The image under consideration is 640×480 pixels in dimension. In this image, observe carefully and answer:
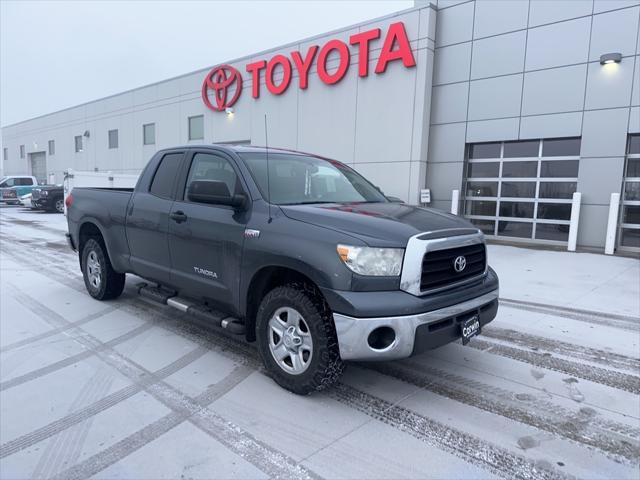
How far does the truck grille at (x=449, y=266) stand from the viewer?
3206 mm

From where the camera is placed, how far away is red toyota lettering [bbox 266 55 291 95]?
17.4m

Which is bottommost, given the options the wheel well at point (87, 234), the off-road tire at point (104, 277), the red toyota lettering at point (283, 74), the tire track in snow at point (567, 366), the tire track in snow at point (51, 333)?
the tire track in snow at point (51, 333)

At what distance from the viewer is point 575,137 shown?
40.0 feet

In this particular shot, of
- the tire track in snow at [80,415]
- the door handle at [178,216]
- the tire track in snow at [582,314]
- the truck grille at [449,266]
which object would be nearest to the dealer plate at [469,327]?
the truck grille at [449,266]

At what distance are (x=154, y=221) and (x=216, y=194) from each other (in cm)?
142

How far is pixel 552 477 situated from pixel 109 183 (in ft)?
56.7

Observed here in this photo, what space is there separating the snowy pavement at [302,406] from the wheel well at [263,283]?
1.43 ft

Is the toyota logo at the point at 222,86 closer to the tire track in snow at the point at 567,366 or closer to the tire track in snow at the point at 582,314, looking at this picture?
the tire track in snow at the point at 582,314

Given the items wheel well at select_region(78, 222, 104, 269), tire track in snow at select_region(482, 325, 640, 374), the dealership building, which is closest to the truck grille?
tire track in snow at select_region(482, 325, 640, 374)

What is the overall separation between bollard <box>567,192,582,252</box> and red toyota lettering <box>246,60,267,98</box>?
12.8 meters

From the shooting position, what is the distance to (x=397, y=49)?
47.0 feet

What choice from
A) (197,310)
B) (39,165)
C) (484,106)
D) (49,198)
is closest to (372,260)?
(197,310)

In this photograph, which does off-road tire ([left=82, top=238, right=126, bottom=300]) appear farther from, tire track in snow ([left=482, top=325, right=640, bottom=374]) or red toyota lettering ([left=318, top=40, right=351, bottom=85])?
red toyota lettering ([left=318, top=40, right=351, bottom=85])

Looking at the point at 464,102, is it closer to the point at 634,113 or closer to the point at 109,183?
the point at 634,113
